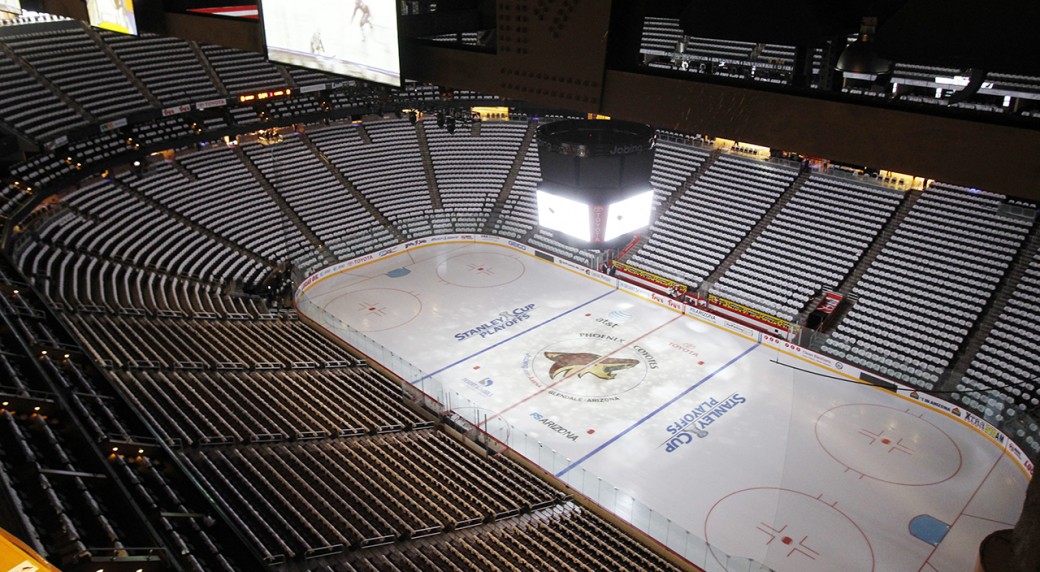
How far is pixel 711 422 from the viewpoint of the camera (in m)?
17.0

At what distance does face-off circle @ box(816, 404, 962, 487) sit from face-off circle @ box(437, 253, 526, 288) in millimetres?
12114

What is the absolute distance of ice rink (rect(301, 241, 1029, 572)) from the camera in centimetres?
1379

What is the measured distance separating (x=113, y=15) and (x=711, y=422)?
569 inches

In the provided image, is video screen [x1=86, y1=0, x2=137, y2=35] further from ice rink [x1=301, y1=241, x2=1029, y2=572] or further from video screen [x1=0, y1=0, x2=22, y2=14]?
ice rink [x1=301, y1=241, x2=1029, y2=572]

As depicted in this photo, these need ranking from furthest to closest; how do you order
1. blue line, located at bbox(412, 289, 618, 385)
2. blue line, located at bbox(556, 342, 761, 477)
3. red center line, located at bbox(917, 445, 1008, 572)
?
blue line, located at bbox(412, 289, 618, 385), blue line, located at bbox(556, 342, 761, 477), red center line, located at bbox(917, 445, 1008, 572)

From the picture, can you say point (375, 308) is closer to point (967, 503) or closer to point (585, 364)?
point (585, 364)

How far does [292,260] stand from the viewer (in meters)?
25.7

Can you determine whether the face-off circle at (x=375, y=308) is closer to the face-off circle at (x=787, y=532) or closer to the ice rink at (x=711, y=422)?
the ice rink at (x=711, y=422)

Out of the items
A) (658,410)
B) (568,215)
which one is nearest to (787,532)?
(658,410)

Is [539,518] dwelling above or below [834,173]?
below

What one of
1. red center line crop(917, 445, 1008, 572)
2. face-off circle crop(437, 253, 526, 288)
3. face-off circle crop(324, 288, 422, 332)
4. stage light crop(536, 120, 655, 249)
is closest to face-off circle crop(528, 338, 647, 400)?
face-off circle crop(324, 288, 422, 332)

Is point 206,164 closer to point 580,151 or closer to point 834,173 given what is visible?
point 834,173

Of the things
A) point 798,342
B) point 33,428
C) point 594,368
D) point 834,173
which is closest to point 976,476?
point 798,342

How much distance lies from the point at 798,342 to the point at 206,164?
23.8m
